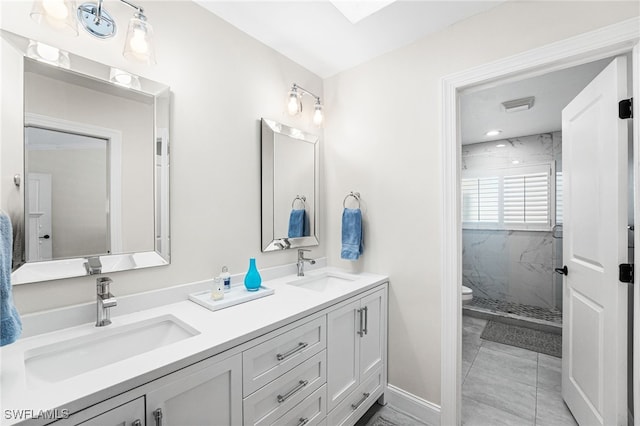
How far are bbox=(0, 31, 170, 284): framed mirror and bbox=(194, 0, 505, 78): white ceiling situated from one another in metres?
0.71

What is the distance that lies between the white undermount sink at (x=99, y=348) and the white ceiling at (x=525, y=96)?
6.89 feet

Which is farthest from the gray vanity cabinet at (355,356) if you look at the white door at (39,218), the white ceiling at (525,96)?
the white ceiling at (525,96)

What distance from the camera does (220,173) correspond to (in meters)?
1.67

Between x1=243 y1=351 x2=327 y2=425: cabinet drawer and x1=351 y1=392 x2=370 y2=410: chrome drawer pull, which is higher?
x1=243 y1=351 x2=327 y2=425: cabinet drawer

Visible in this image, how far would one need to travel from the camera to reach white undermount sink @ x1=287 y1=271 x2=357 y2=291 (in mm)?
1974

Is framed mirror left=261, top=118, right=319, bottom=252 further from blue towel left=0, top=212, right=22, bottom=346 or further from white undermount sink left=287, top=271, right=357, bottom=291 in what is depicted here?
blue towel left=0, top=212, right=22, bottom=346

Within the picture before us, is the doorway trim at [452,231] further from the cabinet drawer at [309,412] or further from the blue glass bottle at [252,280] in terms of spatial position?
the blue glass bottle at [252,280]

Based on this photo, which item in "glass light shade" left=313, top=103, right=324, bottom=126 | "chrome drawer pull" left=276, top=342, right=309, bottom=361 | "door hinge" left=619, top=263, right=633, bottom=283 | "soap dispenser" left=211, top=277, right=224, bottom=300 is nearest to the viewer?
"chrome drawer pull" left=276, top=342, right=309, bottom=361

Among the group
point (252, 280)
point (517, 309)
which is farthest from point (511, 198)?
point (252, 280)

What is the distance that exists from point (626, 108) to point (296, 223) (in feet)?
6.22

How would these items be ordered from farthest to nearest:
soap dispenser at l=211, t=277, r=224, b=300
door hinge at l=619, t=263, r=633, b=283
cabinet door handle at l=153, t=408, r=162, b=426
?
1. soap dispenser at l=211, t=277, r=224, b=300
2. door hinge at l=619, t=263, r=633, b=283
3. cabinet door handle at l=153, t=408, r=162, b=426

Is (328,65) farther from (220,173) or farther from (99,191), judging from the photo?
(99,191)

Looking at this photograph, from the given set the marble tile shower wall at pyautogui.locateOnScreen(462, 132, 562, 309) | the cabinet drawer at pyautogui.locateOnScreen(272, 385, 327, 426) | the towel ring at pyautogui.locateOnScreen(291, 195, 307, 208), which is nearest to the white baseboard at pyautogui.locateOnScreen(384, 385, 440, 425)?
the cabinet drawer at pyautogui.locateOnScreen(272, 385, 327, 426)

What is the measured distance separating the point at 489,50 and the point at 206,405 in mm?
2179
